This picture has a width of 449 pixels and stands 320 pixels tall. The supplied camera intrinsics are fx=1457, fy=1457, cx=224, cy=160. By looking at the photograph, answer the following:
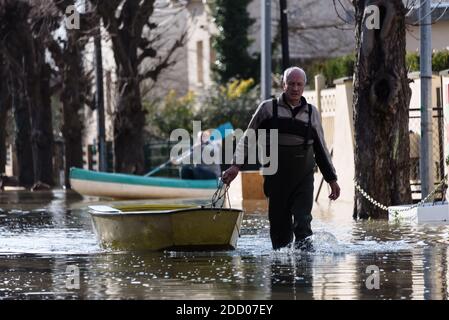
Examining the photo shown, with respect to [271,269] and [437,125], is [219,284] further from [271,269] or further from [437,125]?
[437,125]

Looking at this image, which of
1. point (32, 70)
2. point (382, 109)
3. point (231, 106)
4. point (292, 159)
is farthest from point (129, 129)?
point (292, 159)

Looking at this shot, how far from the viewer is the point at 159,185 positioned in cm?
3147

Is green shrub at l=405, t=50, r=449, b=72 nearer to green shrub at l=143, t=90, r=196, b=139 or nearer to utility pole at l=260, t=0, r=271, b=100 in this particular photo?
utility pole at l=260, t=0, r=271, b=100

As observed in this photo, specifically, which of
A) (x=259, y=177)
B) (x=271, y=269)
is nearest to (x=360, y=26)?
(x=271, y=269)

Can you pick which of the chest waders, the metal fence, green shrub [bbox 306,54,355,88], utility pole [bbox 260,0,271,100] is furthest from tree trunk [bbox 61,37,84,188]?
the chest waders

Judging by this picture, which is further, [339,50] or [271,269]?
[339,50]

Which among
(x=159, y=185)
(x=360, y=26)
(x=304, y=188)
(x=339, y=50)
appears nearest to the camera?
(x=304, y=188)

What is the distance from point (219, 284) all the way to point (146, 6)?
25.4 m

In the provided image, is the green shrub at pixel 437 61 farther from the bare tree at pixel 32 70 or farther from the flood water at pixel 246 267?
the bare tree at pixel 32 70

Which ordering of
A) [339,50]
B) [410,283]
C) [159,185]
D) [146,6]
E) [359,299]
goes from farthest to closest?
[339,50] < [146,6] < [159,185] < [410,283] < [359,299]

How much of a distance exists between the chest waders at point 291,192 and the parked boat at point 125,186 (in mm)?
16950

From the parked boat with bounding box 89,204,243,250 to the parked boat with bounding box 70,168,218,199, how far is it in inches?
636

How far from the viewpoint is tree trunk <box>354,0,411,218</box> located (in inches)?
754

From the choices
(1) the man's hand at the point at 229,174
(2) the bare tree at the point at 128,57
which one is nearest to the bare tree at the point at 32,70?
(2) the bare tree at the point at 128,57
